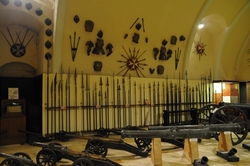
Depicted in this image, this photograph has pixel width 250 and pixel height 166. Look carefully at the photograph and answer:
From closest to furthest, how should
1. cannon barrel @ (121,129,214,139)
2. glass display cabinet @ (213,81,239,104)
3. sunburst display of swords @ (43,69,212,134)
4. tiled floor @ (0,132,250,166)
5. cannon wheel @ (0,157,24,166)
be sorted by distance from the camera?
cannon wheel @ (0,157,24,166)
cannon barrel @ (121,129,214,139)
tiled floor @ (0,132,250,166)
sunburst display of swords @ (43,69,212,134)
glass display cabinet @ (213,81,239,104)

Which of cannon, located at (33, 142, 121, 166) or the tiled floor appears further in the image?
the tiled floor

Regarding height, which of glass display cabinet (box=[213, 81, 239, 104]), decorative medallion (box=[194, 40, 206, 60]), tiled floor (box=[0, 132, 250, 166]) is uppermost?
decorative medallion (box=[194, 40, 206, 60])

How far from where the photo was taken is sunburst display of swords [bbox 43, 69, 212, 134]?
206 inches

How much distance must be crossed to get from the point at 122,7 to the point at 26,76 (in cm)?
349

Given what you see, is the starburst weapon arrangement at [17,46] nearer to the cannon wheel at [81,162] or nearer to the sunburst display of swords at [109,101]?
the sunburst display of swords at [109,101]

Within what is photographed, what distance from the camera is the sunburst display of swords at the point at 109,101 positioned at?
5.24 m

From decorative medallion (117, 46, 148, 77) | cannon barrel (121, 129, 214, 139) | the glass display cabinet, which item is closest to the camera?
cannon barrel (121, 129, 214, 139)

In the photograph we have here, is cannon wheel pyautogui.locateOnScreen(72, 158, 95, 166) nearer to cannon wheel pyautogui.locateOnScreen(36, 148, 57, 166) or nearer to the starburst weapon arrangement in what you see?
cannon wheel pyautogui.locateOnScreen(36, 148, 57, 166)

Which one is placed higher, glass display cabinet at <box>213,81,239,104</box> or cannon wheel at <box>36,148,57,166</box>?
A: glass display cabinet at <box>213,81,239,104</box>

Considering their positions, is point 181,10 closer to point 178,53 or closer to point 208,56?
point 178,53

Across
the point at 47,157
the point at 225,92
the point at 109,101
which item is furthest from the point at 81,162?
the point at 225,92

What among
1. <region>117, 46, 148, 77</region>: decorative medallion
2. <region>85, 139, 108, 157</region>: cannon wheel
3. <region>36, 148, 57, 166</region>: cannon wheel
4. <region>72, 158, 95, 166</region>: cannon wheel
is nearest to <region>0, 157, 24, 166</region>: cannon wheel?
<region>36, 148, 57, 166</region>: cannon wheel

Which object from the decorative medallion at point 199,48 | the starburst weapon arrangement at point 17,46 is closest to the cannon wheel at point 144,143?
the starburst weapon arrangement at point 17,46

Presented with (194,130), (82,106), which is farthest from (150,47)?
(194,130)
